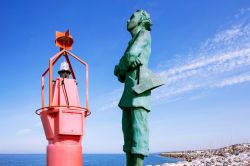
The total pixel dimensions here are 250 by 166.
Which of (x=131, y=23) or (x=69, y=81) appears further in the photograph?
(x=69, y=81)

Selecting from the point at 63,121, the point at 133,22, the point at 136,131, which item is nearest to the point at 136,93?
the point at 136,131

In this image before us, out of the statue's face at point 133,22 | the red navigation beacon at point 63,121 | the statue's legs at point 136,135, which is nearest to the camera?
the statue's legs at point 136,135

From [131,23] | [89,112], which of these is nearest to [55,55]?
[89,112]

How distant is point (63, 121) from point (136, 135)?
5.27 metres

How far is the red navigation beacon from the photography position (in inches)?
374

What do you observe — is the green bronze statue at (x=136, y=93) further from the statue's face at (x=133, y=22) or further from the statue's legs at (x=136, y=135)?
the statue's face at (x=133, y=22)

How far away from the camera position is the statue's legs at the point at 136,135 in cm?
473

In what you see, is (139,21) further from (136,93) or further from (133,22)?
(136,93)

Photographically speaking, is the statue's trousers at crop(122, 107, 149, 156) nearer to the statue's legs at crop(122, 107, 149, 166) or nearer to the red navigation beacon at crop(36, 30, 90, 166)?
the statue's legs at crop(122, 107, 149, 166)

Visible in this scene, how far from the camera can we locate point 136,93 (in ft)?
16.1

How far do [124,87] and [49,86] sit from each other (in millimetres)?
5364

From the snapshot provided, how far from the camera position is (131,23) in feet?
18.0

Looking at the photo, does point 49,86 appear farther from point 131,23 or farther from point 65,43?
point 131,23

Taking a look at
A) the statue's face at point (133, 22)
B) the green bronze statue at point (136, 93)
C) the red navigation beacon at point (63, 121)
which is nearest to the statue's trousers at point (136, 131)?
the green bronze statue at point (136, 93)
